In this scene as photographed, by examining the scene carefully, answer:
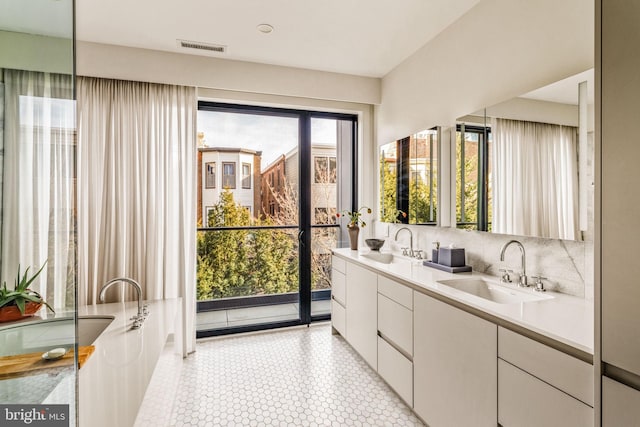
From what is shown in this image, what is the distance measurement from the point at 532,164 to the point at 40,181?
208 centimetres

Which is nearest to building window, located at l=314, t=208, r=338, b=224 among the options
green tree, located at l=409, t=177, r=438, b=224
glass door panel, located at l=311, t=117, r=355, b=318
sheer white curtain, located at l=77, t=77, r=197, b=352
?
glass door panel, located at l=311, t=117, r=355, b=318

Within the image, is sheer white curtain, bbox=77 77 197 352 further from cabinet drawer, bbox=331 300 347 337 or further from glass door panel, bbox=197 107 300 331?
cabinet drawer, bbox=331 300 347 337

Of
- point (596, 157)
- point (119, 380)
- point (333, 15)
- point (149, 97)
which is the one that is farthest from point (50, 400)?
point (149, 97)

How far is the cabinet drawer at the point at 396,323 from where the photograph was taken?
6.61 ft

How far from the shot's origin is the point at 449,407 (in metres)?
1.67

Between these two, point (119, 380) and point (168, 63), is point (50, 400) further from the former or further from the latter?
point (168, 63)

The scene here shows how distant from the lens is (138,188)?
2869 millimetres

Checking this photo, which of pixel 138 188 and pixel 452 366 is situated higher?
pixel 138 188

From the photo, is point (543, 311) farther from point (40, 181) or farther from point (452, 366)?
point (40, 181)

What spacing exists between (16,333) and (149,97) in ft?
9.85

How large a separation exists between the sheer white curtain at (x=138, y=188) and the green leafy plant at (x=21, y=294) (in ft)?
8.92

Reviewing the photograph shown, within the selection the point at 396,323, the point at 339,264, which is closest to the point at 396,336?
the point at 396,323

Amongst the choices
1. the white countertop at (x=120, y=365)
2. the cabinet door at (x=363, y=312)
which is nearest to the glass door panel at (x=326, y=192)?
the cabinet door at (x=363, y=312)

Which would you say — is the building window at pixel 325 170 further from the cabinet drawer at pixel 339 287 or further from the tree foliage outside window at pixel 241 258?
the cabinet drawer at pixel 339 287
